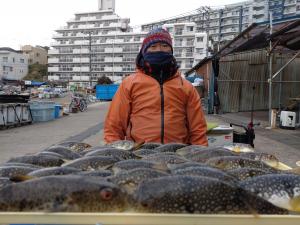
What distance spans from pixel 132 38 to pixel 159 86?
10757 centimetres

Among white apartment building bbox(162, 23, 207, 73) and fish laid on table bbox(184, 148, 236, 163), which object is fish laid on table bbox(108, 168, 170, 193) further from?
white apartment building bbox(162, 23, 207, 73)

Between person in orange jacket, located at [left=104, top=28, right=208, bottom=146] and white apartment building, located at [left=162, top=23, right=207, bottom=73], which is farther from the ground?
white apartment building, located at [left=162, top=23, right=207, bottom=73]

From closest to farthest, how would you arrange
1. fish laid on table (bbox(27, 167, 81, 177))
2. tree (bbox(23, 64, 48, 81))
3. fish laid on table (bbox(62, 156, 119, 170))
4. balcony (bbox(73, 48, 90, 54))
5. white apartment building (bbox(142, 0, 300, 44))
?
fish laid on table (bbox(27, 167, 81, 177))
fish laid on table (bbox(62, 156, 119, 170))
white apartment building (bbox(142, 0, 300, 44))
balcony (bbox(73, 48, 90, 54))
tree (bbox(23, 64, 48, 81))

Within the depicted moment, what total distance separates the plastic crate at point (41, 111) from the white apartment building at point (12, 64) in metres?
95.4

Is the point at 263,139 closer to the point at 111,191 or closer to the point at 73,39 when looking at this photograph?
the point at 111,191

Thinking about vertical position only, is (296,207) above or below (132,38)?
below

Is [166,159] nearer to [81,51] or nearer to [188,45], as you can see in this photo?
[188,45]

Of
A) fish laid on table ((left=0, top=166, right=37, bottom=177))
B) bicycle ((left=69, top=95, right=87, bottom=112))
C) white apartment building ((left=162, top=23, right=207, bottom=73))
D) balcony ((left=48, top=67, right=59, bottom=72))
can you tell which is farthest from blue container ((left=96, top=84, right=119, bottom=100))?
balcony ((left=48, top=67, right=59, bottom=72))

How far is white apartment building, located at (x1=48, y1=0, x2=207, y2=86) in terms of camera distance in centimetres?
10225

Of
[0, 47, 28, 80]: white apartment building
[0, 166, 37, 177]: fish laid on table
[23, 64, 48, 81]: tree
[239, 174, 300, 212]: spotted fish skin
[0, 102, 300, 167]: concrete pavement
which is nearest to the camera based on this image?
[239, 174, 300, 212]: spotted fish skin

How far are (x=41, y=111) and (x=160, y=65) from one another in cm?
1914

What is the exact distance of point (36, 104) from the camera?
2220 cm

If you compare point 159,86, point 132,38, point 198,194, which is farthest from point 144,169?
point 132,38

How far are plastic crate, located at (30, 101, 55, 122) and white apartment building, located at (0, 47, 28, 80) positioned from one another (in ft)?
313
